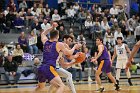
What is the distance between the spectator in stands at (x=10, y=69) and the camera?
58.5 ft

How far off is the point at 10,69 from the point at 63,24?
600 cm

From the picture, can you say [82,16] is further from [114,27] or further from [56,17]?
[114,27]

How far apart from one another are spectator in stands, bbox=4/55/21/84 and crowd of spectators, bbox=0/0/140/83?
47mm

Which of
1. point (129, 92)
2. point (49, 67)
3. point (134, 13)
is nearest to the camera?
point (49, 67)

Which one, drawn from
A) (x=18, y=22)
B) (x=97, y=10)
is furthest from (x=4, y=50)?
(x=97, y=10)

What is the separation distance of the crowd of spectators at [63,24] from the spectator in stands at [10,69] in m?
0.05

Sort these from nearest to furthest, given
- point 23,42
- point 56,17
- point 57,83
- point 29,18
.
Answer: point 57,83 < point 23,42 < point 29,18 < point 56,17

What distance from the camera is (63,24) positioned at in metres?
22.9

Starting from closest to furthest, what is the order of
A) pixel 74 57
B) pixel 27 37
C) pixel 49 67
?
pixel 49 67 < pixel 74 57 < pixel 27 37

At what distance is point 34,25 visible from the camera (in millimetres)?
21406

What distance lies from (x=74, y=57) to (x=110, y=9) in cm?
1625

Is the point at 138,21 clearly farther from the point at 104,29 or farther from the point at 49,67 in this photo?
the point at 49,67

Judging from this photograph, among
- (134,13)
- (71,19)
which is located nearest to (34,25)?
(71,19)

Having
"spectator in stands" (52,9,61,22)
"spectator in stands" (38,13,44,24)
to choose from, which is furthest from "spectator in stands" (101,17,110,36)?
"spectator in stands" (38,13,44,24)
